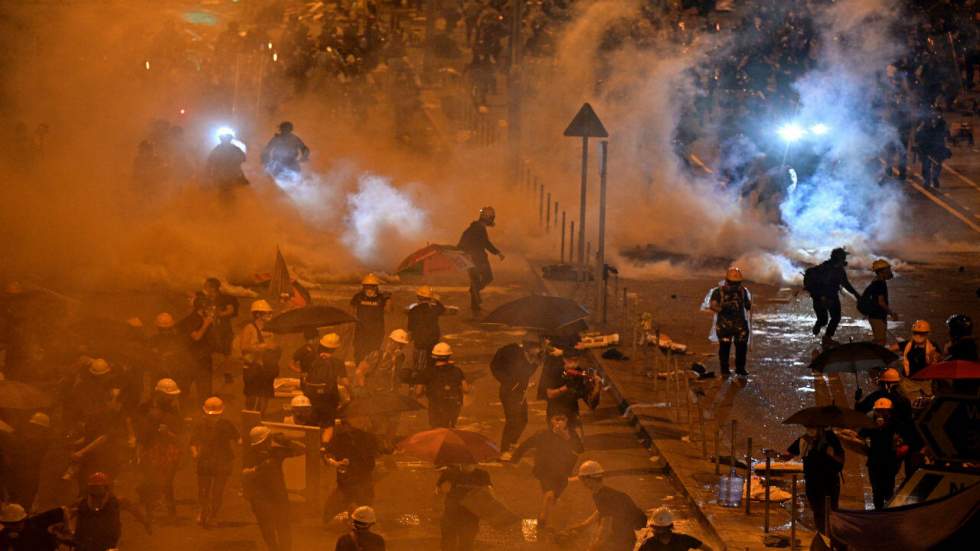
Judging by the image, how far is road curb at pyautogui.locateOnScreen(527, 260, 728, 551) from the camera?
39.9 ft

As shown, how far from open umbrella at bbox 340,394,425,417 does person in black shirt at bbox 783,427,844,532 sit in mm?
3099

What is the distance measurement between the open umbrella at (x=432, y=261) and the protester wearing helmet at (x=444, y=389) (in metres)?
3.50

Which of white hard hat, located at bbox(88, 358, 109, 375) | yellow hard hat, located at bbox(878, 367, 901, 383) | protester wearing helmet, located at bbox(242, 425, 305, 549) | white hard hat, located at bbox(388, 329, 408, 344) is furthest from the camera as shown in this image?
white hard hat, located at bbox(388, 329, 408, 344)

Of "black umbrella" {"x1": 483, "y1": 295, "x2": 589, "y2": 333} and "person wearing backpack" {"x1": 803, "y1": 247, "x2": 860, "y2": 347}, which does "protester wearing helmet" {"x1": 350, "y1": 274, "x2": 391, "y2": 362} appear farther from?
"person wearing backpack" {"x1": 803, "y1": 247, "x2": 860, "y2": 347}

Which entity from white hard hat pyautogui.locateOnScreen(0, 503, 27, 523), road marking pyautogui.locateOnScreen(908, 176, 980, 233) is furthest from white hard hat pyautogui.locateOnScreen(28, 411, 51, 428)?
road marking pyautogui.locateOnScreen(908, 176, 980, 233)

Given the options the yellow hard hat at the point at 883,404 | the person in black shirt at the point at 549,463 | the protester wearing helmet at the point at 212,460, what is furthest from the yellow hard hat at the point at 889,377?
the protester wearing helmet at the point at 212,460

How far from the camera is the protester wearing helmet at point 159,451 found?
470 inches

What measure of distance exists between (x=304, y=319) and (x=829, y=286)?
6.72 m

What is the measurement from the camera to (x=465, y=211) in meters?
26.8

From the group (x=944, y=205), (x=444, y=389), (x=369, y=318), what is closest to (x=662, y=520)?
(x=444, y=389)

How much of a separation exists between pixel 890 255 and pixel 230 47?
15.7 m

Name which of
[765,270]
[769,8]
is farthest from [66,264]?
[769,8]

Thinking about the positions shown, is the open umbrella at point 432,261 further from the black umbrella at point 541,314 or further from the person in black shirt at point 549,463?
the person in black shirt at point 549,463

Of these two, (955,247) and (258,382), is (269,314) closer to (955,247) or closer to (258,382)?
(258,382)
